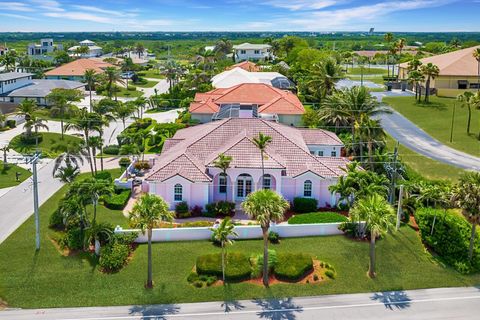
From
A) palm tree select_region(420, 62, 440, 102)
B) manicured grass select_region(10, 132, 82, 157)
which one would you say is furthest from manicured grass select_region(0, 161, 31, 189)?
palm tree select_region(420, 62, 440, 102)

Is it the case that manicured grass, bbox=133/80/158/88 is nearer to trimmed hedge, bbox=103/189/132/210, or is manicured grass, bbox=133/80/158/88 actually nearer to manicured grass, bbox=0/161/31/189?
manicured grass, bbox=0/161/31/189

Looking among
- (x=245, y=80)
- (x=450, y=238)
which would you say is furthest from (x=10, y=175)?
(x=245, y=80)

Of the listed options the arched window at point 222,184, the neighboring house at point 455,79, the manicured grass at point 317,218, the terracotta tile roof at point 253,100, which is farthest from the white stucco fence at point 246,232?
the neighboring house at point 455,79

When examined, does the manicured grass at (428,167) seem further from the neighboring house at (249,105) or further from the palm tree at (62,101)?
the palm tree at (62,101)

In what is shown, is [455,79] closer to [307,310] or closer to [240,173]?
[240,173]

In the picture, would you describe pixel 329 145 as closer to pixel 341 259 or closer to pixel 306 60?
pixel 341 259

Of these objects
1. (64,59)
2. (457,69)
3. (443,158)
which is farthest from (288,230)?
A: (64,59)
